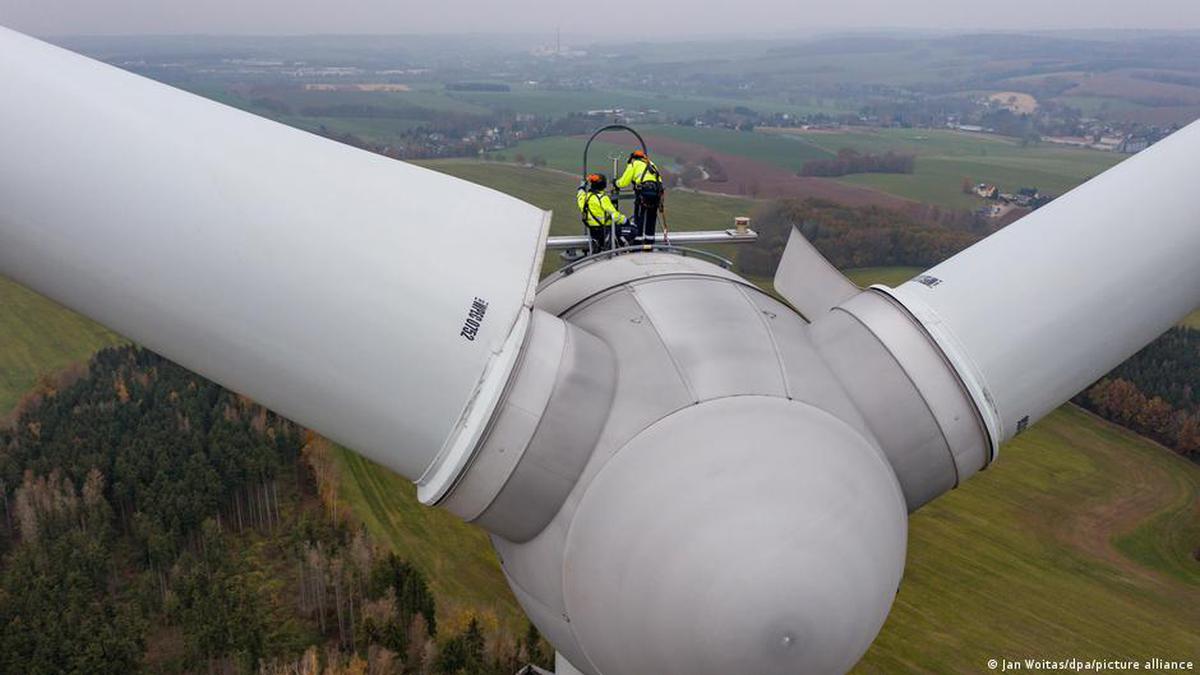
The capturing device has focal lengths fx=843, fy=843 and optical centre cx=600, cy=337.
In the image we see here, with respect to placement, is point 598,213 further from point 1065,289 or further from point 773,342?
point 1065,289

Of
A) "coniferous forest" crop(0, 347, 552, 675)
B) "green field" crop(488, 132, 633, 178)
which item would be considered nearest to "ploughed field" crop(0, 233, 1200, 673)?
"coniferous forest" crop(0, 347, 552, 675)

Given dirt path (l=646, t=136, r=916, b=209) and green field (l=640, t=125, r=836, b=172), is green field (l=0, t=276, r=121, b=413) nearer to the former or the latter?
dirt path (l=646, t=136, r=916, b=209)

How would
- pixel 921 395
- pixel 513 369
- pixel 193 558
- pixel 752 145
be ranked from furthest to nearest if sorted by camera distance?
1. pixel 752 145
2. pixel 193 558
3. pixel 921 395
4. pixel 513 369

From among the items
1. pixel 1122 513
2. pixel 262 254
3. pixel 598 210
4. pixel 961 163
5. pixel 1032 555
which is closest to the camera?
pixel 262 254

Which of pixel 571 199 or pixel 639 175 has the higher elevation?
pixel 639 175

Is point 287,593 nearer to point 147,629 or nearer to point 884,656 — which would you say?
point 147,629

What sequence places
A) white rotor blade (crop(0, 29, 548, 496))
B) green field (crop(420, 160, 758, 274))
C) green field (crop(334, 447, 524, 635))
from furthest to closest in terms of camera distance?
green field (crop(420, 160, 758, 274)), green field (crop(334, 447, 524, 635)), white rotor blade (crop(0, 29, 548, 496))

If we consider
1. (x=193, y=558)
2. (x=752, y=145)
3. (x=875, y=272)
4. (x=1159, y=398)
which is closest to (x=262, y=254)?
(x=193, y=558)
